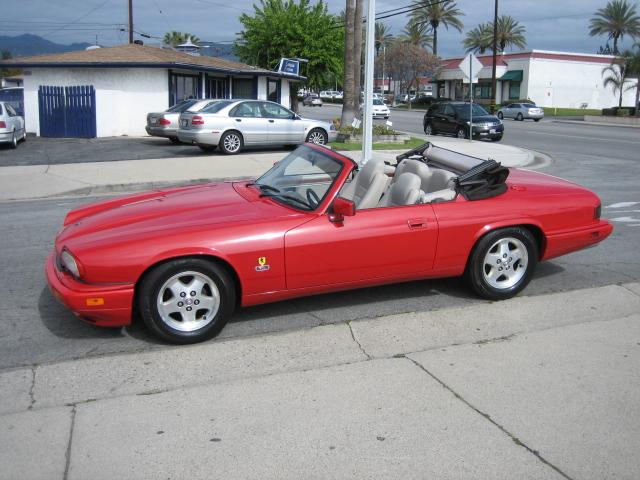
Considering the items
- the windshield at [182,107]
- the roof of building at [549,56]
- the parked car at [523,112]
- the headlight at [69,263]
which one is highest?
the roof of building at [549,56]

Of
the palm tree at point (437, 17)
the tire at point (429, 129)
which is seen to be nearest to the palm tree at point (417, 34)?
the palm tree at point (437, 17)

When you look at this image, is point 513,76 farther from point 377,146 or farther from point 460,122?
point 377,146

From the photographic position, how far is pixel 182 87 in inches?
1039

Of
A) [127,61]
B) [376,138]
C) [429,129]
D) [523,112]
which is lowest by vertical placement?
[376,138]

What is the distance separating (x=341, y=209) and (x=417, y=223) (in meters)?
0.71

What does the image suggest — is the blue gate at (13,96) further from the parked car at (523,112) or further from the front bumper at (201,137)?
the parked car at (523,112)

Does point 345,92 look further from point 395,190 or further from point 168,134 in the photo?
point 395,190

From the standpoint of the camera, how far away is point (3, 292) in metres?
5.76

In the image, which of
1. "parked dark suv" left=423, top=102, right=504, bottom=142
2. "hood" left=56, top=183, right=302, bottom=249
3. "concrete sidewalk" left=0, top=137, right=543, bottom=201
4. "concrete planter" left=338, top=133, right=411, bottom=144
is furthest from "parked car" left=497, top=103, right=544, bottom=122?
"hood" left=56, top=183, right=302, bottom=249

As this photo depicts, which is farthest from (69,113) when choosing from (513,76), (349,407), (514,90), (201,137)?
(514,90)

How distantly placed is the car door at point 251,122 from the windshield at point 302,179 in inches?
492

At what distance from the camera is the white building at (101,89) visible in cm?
2359

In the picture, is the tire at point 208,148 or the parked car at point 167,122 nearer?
the tire at point 208,148

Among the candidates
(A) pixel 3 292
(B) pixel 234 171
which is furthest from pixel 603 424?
(B) pixel 234 171
